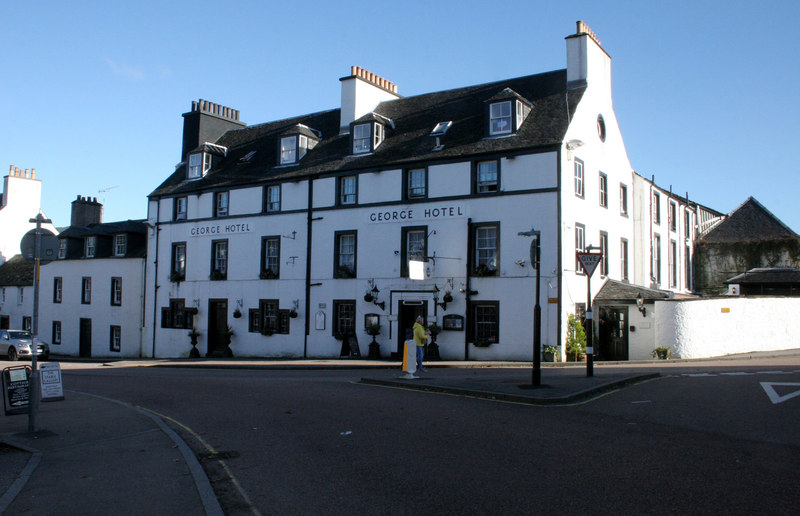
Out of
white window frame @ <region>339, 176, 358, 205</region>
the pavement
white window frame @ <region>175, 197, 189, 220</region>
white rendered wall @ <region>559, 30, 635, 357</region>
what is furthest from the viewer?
white window frame @ <region>175, 197, 189, 220</region>

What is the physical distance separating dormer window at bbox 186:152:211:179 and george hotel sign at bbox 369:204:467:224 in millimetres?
12037

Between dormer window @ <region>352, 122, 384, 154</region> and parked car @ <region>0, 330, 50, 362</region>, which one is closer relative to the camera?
dormer window @ <region>352, 122, 384, 154</region>

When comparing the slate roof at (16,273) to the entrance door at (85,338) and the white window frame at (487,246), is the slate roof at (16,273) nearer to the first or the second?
the entrance door at (85,338)

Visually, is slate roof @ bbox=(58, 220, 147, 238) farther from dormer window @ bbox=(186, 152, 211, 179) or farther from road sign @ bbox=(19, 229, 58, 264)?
road sign @ bbox=(19, 229, 58, 264)

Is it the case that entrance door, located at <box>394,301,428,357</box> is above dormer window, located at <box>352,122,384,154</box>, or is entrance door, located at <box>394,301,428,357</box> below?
below

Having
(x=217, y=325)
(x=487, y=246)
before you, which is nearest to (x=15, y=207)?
(x=217, y=325)

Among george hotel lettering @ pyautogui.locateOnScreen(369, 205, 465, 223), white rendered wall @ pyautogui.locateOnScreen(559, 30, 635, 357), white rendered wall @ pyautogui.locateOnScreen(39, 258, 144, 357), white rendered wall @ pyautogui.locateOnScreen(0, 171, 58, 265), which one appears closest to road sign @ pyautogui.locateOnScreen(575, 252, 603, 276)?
white rendered wall @ pyautogui.locateOnScreen(559, 30, 635, 357)

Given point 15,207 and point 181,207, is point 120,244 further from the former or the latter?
point 15,207

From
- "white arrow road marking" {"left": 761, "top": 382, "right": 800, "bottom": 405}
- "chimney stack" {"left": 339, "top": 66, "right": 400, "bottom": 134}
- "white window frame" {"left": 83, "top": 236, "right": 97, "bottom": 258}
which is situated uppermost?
"chimney stack" {"left": 339, "top": 66, "right": 400, "bottom": 134}

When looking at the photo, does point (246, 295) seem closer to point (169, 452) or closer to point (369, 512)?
point (169, 452)

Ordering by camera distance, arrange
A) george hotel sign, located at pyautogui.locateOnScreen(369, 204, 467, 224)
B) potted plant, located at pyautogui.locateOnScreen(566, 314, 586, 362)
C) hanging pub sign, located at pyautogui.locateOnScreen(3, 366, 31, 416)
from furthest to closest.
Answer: george hotel sign, located at pyautogui.locateOnScreen(369, 204, 467, 224), potted plant, located at pyautogui.locateOnScreen(566, 314, 586, 362), hanging pub sign, located at pyautogui.locateOnScreen(3, 366, 31, 416)

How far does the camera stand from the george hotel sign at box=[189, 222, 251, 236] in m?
33.0

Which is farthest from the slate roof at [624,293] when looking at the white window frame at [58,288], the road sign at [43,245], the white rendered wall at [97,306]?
the white window frame at [58,288]

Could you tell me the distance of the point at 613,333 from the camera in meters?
27.2
